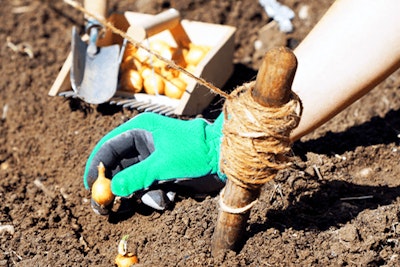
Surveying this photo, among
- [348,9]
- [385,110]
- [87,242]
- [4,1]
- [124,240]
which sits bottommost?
[4,1]

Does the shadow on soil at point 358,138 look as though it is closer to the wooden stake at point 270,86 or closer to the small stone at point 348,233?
the small stone at point 348,233

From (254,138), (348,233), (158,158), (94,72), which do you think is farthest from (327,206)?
(94,72)

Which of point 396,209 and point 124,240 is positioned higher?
point 396,209

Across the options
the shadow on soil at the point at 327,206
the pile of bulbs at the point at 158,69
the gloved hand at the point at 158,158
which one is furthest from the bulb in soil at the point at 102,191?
the pile of bulbs at the point at 158,69

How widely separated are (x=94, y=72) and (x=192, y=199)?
0.92 metres

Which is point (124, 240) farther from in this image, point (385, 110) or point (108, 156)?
point (385, 110)

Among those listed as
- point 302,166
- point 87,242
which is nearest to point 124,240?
point 87,242

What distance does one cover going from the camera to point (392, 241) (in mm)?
1886

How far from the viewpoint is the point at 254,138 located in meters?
1.47

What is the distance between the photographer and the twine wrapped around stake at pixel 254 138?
1.45 m

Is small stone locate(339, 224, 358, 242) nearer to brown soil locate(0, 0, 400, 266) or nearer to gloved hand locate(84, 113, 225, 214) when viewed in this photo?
brown soil locate(0, 0, 400, 266)

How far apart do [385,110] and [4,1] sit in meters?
2.43

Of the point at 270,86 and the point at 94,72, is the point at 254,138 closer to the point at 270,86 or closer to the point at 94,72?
the point at 270,86

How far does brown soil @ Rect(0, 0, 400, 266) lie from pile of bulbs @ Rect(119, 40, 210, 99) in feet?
0.54
